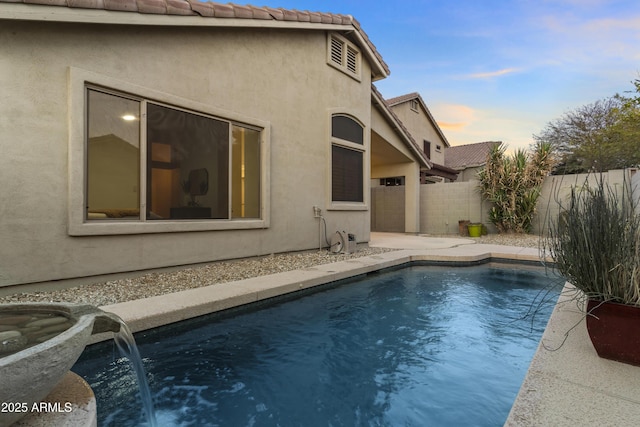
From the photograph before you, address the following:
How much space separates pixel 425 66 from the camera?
13.0 metres

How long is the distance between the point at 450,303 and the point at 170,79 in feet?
17.7

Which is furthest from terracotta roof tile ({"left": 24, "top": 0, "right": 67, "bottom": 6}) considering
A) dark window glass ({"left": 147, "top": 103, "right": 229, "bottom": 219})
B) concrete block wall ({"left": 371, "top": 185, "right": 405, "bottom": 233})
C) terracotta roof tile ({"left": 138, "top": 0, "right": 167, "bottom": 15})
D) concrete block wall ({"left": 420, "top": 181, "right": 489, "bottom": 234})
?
concrete block wall ({"left": 420, "top": 181, "right": 489, "bottom": 234})

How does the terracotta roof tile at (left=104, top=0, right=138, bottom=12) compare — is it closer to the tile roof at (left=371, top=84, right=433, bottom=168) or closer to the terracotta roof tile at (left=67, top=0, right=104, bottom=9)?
the terracotta roof tile at (left=67, top=0, right=104, bottom=9)

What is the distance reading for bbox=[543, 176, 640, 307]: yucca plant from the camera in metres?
1.98

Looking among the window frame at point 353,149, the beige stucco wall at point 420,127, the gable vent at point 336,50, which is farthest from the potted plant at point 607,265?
the beige stucco wall at point 420,127

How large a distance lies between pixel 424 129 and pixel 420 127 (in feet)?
1.92

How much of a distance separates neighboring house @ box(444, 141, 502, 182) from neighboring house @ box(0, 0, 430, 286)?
620 inches

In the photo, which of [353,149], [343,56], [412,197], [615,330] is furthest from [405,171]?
[615,330]

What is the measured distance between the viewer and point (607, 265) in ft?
6.77

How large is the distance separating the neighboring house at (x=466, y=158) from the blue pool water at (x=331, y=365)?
18.7 metres

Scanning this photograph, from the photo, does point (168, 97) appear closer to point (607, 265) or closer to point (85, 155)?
point (85, 155)

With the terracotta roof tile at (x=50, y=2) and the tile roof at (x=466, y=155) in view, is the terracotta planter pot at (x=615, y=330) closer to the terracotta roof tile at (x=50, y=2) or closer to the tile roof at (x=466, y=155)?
the terracotta roof tile at (x=50, y=2)

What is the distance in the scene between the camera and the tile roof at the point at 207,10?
152 inches

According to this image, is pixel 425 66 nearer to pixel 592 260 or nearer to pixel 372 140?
pixel 372 140
